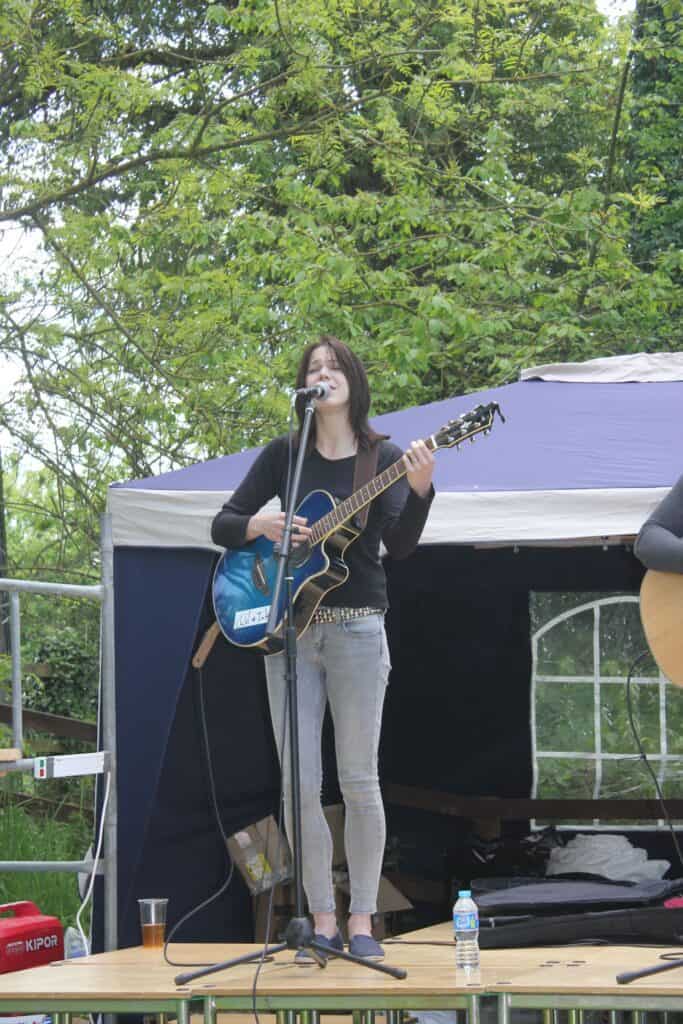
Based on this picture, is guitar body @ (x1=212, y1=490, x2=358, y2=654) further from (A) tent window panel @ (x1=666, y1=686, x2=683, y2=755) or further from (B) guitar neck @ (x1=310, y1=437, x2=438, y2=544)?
(A) tent window panel @ (x1=666, y1=686, x2=683, y2=755)

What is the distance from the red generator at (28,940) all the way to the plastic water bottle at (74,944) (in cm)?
3

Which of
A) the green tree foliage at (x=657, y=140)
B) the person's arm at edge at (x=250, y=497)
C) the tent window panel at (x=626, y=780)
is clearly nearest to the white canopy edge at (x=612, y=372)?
the tent window panel at (x=626, y=780)

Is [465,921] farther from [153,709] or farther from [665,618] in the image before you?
[153,709]

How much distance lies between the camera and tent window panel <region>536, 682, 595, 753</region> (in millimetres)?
6969

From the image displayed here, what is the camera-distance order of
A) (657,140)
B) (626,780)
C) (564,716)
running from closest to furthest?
1. (626,780)
2. (564,716)
3. (657,140)

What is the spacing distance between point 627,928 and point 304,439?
189 centimetres

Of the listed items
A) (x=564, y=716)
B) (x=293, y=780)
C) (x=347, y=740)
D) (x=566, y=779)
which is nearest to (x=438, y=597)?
(x=564, y=716)

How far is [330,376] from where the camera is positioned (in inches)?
153

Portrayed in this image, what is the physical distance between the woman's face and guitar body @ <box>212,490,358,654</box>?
9.9 inches

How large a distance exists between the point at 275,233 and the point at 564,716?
186 inches

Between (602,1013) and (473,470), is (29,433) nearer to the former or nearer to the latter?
(473,470)

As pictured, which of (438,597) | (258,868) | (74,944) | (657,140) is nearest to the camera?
(74,944)

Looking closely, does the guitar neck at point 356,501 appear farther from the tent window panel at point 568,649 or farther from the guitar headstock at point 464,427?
the tent window panel at point 568,649

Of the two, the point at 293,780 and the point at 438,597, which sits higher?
the point at 438,597
